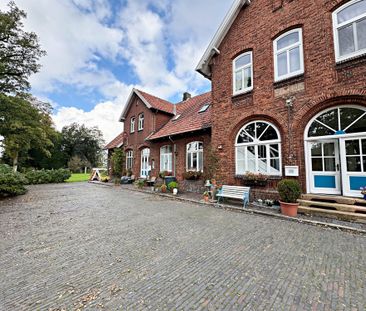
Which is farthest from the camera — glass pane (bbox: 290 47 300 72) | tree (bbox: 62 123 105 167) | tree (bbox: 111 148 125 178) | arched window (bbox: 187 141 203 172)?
tree (bbox: 62 123 105 167)

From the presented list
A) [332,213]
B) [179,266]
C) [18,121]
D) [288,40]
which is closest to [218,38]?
[288,40]

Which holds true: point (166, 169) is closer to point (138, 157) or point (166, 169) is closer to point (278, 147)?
point (138, 157)

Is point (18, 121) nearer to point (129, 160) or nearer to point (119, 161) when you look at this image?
point (119, 161)

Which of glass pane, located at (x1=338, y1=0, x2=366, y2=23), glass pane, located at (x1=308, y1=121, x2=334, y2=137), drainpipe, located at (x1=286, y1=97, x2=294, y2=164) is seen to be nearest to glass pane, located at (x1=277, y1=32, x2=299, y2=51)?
glass pane, located at (x1=338, y1=0, x2=366, y2=23)

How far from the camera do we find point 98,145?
165 ft

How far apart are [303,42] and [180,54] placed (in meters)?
6.49

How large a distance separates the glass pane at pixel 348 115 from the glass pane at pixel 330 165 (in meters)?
1.16

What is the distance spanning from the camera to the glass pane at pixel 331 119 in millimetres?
6477

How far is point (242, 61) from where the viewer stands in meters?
9.16

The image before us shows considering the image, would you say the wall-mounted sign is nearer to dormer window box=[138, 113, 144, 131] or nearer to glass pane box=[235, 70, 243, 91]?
glass pane box=[235, 70, 243, 91]

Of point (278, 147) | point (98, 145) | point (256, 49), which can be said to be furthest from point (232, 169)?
point (98, 145)

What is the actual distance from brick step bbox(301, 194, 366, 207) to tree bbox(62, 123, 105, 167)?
162 feet

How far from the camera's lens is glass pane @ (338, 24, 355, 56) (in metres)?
6.24

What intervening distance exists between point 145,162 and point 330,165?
12.9 meters
